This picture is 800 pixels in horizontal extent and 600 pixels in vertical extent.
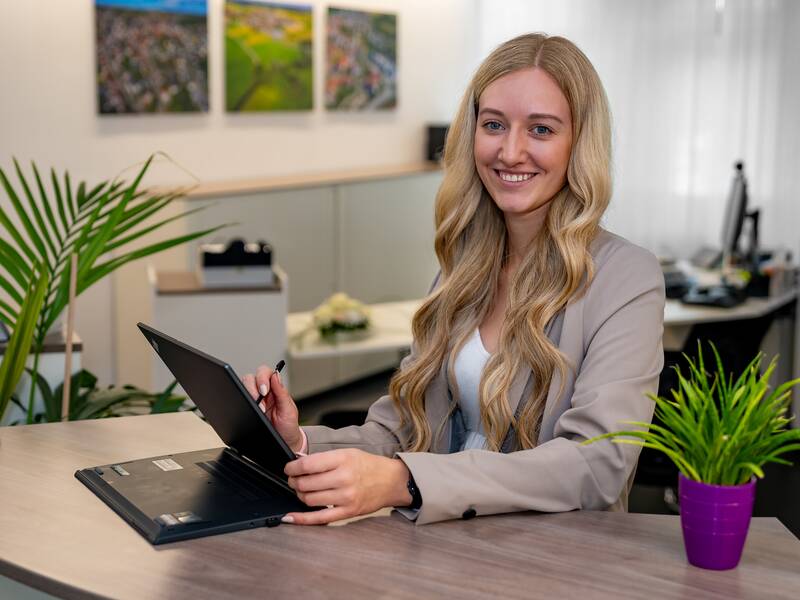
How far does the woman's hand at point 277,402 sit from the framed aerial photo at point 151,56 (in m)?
3.84

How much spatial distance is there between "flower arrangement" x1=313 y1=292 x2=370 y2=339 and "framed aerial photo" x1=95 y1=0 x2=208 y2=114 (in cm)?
172

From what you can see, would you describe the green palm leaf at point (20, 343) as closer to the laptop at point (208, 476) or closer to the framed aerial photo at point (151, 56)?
the laptop at point (208, 476)

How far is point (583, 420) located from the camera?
6.28 ft

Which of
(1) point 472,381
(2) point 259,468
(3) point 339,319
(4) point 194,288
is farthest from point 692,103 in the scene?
(2) point 259,468

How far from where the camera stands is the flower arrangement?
4.78 meters

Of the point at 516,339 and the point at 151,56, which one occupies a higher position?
the point at 151,56

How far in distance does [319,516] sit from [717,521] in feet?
1.99

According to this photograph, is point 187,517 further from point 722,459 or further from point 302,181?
point 302,181

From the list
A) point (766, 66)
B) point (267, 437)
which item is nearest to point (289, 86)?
point (766, 66)

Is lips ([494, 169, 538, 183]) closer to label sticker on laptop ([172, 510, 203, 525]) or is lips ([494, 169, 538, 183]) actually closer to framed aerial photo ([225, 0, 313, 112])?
label sticker on laptop ([172, 510, 203, 525])

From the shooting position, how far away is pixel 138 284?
219 inches

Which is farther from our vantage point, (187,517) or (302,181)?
(302,181)

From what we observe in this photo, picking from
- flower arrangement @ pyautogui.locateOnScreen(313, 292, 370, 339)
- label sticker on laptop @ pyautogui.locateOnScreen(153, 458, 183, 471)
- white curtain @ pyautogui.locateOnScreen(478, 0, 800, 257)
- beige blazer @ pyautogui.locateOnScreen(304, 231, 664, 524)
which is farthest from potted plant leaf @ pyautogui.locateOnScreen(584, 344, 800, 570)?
white curtain @ pyautogui.locateOnScreen(478, 0, 800, 257)

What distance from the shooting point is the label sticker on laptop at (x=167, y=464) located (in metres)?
1.95
